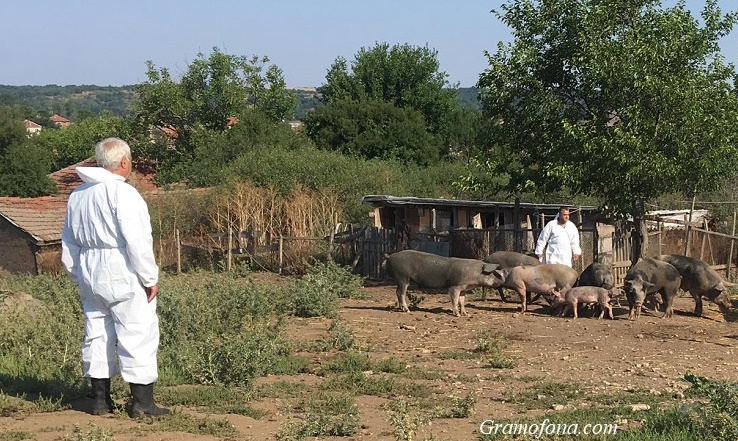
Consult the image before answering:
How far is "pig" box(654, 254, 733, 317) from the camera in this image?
575 inches

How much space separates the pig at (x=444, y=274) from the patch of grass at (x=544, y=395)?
5.60m

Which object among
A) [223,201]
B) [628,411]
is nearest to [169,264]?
[223,201]

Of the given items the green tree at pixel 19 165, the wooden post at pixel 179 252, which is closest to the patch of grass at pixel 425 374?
the wooden post at pixel 179 252

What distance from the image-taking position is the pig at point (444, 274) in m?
14.2

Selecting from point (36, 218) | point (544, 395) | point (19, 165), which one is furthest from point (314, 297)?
point (19, 165)

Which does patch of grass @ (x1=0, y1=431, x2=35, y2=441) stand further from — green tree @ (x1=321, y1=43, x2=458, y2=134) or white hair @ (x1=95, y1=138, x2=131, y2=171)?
green tree @ (x1=321, y1=43, x2=458, y2=134)

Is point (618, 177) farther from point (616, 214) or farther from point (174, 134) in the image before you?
point (174, 134)

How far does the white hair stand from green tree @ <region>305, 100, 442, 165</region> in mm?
32021

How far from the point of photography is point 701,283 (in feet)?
47.9

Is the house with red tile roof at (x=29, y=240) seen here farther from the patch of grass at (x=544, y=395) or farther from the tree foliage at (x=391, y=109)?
the patch of grass at (x=544, y=395)

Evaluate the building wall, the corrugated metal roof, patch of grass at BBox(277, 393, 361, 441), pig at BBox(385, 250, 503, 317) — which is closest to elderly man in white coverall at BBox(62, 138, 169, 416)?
patch of grass at BBox(277, 393, 361, 441)

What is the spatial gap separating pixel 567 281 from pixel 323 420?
854 centimetres

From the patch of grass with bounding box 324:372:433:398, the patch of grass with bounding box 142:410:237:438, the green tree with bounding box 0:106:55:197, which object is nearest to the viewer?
the patch of grass with bounding box 142:410:237:438

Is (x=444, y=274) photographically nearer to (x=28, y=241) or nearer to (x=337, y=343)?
(x=337, y=343)
